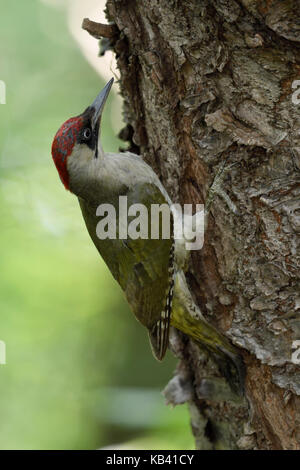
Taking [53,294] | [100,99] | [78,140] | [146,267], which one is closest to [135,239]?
[146,267]

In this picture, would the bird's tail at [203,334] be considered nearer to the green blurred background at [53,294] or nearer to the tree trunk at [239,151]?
the tree trunk at [239,151]

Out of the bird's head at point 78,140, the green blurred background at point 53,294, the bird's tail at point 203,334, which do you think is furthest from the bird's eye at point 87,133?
the green blurred background at point 53,294

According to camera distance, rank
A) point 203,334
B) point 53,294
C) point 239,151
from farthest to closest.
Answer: point 53,294 → point 203,334 → point 239,151

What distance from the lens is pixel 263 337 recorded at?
223 cm

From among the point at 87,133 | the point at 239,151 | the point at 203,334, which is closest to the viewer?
the point at 239,151

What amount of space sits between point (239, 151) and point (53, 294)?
5.90 ft

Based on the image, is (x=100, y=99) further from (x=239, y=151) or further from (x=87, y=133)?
(x=239, y=151)

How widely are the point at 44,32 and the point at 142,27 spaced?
180 cm

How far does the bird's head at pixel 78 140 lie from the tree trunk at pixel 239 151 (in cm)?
18

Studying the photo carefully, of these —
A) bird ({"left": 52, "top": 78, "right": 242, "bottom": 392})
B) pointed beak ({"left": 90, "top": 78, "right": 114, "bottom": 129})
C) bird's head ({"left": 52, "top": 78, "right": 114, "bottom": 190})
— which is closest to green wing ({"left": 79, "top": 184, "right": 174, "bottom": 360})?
bird ({"left": 52, "top": 78, "right": 242, "bottom": 392})

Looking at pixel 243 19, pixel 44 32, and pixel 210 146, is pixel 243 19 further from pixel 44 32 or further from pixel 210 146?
pixel 44 32

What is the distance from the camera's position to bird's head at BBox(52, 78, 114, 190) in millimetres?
2467

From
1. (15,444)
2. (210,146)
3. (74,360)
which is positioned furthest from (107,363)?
(210,146)

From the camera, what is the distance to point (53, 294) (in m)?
3.47
